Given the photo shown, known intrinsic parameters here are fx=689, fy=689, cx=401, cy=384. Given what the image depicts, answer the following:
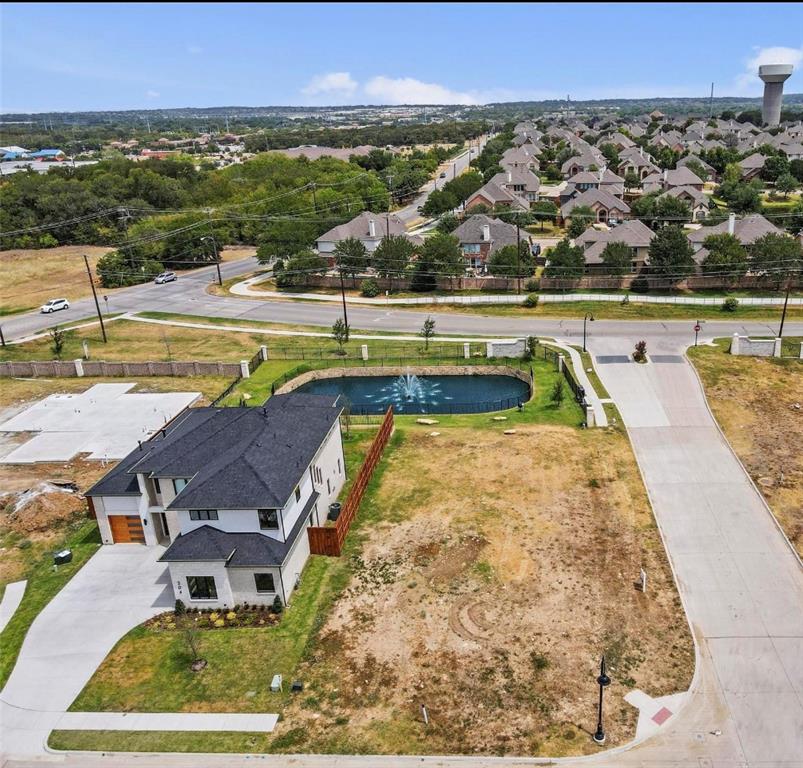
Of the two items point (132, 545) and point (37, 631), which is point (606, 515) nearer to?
point (132, 545)

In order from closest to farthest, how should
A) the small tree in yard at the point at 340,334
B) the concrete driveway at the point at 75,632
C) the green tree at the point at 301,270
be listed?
the concrete driveway at the point at 75,632, the small tree in yard at the point at 340,334, the green tree at the point at 301,270

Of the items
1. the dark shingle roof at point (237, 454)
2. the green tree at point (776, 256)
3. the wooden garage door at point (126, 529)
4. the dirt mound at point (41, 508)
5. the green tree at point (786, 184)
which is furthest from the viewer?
the green tree at point (786, 184)

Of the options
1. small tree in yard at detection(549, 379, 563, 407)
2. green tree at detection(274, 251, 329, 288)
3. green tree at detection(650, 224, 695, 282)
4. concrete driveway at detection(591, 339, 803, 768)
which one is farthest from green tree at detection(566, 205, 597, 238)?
concrete driveway at detection(591, 339, 803, 768)

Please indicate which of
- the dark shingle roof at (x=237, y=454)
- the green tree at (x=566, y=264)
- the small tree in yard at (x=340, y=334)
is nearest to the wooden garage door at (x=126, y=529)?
the dark shingle roof at (x=237, y=454)

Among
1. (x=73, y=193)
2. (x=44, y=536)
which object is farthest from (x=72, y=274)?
(x=44, y=536)

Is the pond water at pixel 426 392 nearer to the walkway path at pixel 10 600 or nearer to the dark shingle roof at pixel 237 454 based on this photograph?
the dark shingle roof at pixel 237 454

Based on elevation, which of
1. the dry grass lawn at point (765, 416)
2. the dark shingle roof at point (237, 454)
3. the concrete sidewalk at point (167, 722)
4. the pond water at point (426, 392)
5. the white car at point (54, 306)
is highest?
the dark shingle roof at point (237, 454)
